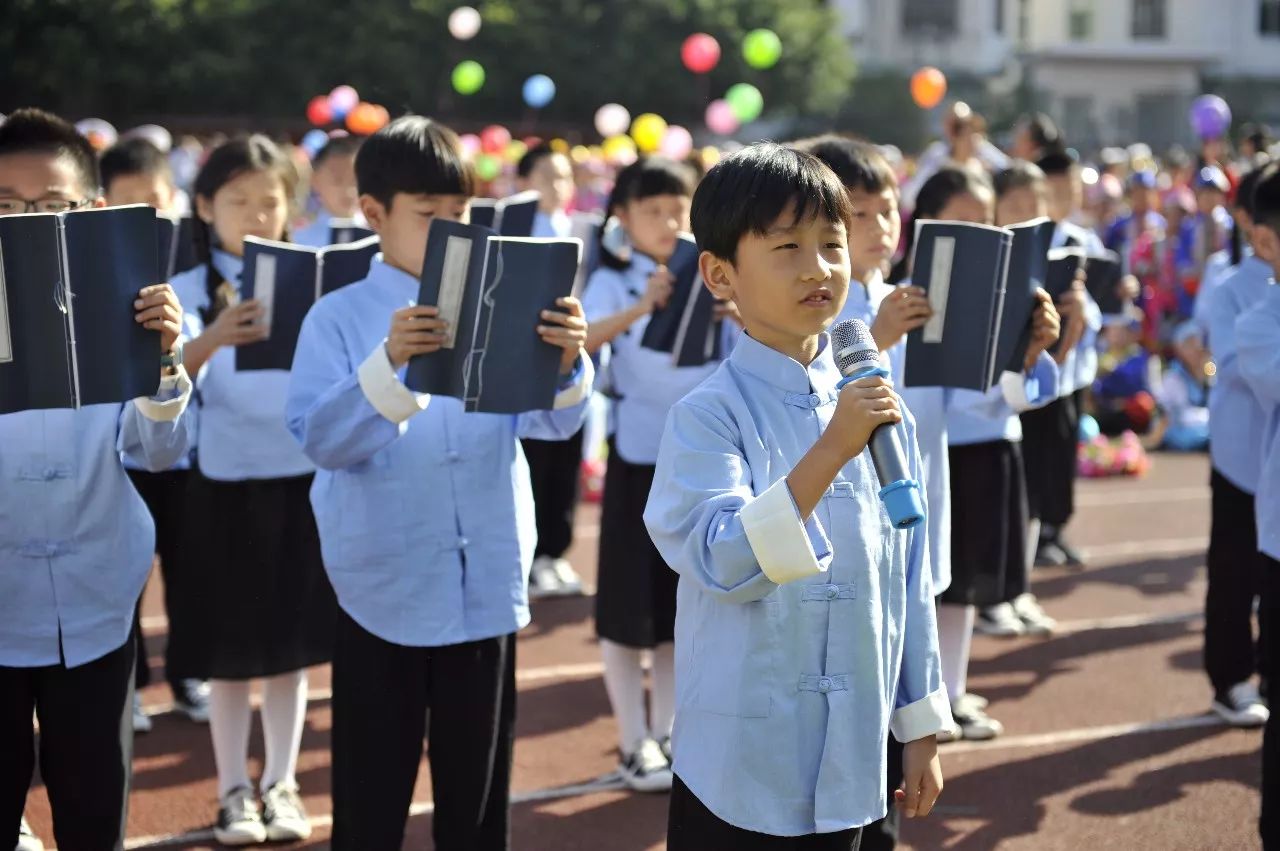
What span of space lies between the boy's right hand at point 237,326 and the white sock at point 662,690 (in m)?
1.70

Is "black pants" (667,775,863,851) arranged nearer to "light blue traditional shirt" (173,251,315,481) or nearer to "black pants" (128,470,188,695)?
"light blue traditional shirt" (173,251,315,481)

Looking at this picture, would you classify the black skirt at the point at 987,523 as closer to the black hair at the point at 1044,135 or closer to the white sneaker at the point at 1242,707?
the white sneaker at the point at 1242,707

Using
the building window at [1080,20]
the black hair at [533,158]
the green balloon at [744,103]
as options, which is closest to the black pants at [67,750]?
the black hair at [533,158]

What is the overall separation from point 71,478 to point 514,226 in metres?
2.44

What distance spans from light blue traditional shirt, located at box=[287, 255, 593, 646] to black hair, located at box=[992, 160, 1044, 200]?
10.4ft

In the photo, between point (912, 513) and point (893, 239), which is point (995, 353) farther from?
point (912, 513)

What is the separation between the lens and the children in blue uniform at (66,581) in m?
3.25

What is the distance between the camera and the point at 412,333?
10.5 ft

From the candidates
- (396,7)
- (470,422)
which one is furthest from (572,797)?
(396,7)

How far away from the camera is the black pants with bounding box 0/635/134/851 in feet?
10.7

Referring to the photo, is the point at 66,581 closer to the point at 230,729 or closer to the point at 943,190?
the point at 230,729

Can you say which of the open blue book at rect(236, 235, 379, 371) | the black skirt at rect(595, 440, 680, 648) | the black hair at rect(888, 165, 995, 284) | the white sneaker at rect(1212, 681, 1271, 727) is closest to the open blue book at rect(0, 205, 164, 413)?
the open blue book at rect(236, 235, 379, 371)

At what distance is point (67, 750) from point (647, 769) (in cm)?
208

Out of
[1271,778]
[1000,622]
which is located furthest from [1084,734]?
[1271,778]
